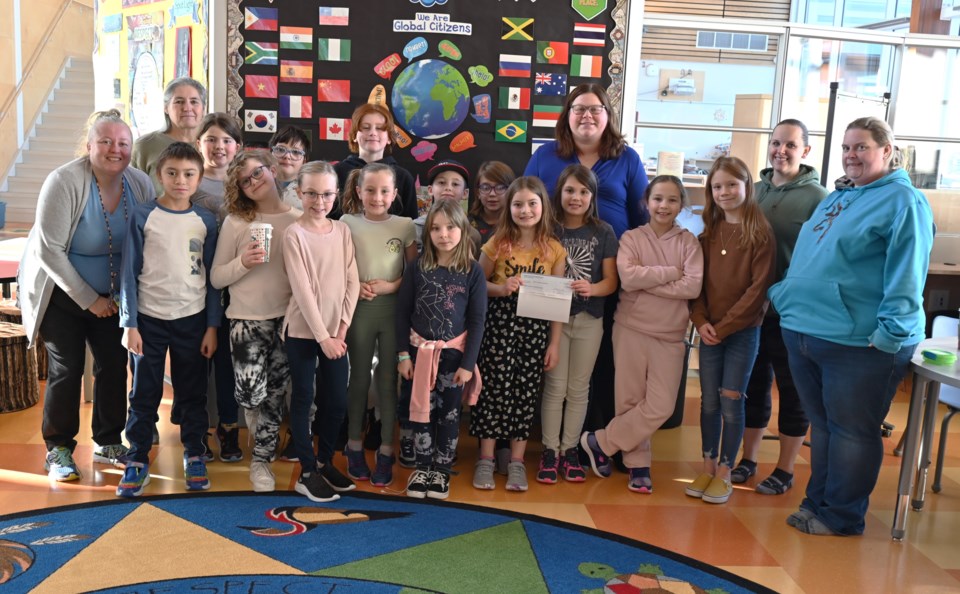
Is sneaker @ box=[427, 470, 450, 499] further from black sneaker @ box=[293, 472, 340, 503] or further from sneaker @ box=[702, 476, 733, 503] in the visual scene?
sneaker @ box=[702, 476, 733, 503]

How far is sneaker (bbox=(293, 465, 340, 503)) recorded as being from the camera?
10.7 ft

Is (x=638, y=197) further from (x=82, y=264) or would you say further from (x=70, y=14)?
(x=70, y=14)

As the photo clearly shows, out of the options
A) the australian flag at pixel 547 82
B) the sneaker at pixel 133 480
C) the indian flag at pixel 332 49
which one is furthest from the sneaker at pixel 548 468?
the indian flag at pixel 332 49

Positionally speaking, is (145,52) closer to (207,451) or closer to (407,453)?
(207,451)

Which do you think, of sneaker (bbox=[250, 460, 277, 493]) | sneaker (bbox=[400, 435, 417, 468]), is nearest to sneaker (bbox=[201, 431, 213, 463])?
sneaker (bbox=[250, 460, 277, 493])

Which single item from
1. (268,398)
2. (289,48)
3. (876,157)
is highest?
(289,48)

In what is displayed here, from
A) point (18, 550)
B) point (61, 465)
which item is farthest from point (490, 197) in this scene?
point (18, 550)

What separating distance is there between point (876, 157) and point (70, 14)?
13721mm

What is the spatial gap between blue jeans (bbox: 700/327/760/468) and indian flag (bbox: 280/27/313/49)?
9.00ft

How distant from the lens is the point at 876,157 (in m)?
3.00

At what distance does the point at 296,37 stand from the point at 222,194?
1.38 m

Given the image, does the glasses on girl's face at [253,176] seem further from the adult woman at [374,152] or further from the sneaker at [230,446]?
the sneaker at [230,446]

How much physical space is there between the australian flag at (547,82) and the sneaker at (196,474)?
8.89 feet

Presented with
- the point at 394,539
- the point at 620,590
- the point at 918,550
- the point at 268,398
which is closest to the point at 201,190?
the point at 268,398
